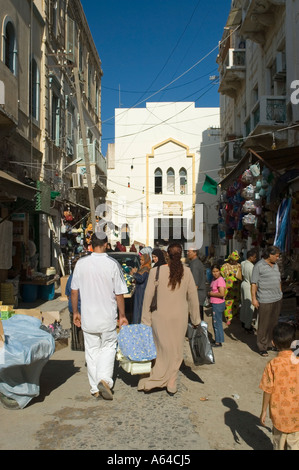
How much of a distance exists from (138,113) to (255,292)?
30.4 m

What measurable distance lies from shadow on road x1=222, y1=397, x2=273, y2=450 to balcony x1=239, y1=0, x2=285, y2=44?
11994mm

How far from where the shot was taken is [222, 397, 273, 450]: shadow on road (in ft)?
12.4

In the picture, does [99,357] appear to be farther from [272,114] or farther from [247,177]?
[272,114]

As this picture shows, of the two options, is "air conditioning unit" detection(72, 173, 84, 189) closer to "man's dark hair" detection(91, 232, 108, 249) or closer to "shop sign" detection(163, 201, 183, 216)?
"man's dark hair" detection(91, 232, 108, 249)

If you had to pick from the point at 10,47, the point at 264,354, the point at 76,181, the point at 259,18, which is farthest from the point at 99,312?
the point at 76,181

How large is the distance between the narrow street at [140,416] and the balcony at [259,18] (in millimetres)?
11603

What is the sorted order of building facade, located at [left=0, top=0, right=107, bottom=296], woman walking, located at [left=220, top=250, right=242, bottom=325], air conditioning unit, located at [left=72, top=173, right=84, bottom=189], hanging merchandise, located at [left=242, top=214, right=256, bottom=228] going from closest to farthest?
woman walking, located at [left=220, top=250, right=242, bottom=325], hanging merchandise, located at [left=242, top=214, right=256, bottom=228], building facade, located at [left=0, top=0, right=107, bottom=296], air conditioning unit, located at [left=72, top=173, right=84, bottom=189]

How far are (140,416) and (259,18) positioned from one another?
44.0 feet

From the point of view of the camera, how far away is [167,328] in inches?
193

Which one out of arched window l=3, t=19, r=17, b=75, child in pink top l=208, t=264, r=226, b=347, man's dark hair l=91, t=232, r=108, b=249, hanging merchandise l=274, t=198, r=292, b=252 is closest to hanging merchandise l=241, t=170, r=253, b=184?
hanging merchandise l=274, t=198, r=292, b=252

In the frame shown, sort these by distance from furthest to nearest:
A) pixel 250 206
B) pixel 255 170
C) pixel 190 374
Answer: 1. pixel 250 206
2. pixel 255 170
3. pixel 190 374

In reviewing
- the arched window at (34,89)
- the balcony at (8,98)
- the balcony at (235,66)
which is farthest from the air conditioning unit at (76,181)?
the balcony at (8,98)
